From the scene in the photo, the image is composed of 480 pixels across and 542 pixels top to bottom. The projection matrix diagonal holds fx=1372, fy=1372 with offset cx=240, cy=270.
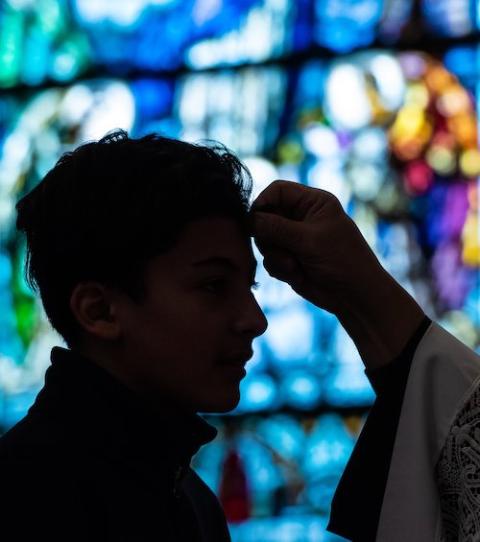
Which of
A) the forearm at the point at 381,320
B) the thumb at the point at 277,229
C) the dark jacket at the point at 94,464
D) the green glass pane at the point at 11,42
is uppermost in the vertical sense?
the green glass pane at the point at 11,42

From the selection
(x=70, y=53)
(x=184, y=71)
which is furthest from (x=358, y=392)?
(x=70, y=53)

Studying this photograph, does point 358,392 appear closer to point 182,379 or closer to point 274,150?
point 274,150

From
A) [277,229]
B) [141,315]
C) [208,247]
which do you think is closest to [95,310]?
[141,315]

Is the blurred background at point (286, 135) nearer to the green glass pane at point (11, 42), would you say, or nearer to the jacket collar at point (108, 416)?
the green glass pane at point (11, 42)

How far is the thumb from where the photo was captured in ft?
5.90

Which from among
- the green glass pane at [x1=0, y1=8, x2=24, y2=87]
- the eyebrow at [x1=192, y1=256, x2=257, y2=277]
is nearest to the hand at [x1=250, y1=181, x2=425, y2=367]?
the eyebrow at [x1=192, y1=256, x2=257, y2=277]

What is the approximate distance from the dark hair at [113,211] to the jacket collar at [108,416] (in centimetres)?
10

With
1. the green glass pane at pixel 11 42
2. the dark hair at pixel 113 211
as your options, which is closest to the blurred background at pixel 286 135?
the green glass pane at pixel 11 42

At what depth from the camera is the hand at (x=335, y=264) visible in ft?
5.95

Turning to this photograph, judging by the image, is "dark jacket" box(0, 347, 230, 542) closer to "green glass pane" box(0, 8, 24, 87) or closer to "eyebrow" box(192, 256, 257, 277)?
"eyebrow" box(192, 256, 257, 277)

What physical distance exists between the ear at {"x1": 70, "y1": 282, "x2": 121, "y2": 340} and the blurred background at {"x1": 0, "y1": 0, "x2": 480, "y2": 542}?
9.28 feet

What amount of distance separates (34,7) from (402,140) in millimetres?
1593

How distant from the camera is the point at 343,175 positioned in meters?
4.70

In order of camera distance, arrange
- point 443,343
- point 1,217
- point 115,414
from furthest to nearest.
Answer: point 1,217 < point 443,343 < point 115,414
